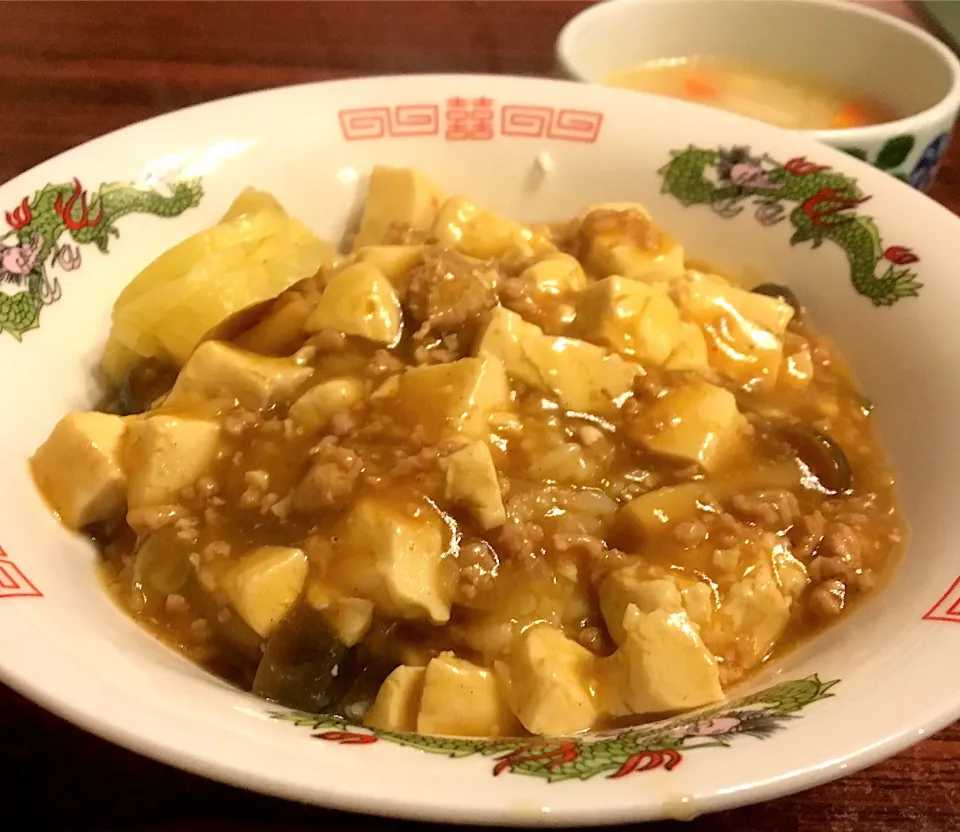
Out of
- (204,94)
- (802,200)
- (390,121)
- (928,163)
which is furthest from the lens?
(204,94)

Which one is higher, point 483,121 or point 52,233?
point 483,121

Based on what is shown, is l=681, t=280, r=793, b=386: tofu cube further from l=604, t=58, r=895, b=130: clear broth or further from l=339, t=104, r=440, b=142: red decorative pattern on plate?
l=604, t=58, r=895, b=130: clear broth

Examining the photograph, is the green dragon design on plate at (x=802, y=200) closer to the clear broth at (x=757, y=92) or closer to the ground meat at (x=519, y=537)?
the clear broth at (x=757, y=92)

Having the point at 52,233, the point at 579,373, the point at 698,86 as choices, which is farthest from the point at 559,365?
the point at 698,86

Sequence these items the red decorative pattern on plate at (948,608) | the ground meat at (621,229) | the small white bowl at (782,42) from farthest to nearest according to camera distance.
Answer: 1. the small white bowl at (782,42)
2. the ground meat at (621,229)
3. the red decorative pattern on plate at (948,608)

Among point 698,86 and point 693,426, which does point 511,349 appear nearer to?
point 693,426

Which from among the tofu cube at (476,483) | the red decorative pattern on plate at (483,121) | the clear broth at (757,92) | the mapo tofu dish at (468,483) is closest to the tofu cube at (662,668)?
the mapo tofu dish at (468,483)

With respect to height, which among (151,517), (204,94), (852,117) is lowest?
(204,94)

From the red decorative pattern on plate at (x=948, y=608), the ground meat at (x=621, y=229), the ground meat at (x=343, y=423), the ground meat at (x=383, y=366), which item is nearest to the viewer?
the red decorative pattern on plate at (x=948, y=608)
